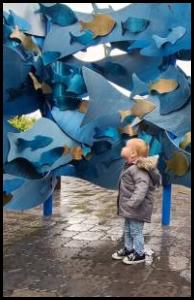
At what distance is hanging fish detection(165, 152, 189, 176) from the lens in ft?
18.6

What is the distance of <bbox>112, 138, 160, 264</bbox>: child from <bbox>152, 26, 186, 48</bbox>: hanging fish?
182 centimetres

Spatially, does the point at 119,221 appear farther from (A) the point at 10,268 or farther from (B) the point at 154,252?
(A) the point at 10,268

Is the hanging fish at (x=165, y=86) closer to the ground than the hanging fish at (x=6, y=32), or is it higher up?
closer to the ground

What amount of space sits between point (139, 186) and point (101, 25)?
8.39 feet

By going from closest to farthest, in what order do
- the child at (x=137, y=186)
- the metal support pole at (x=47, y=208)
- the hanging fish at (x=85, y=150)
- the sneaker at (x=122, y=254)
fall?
the child at (x=137, y=186)
the sneaker at (x=122, y=254)
the hanging fish at (x=85, y=150)
the metal support pole at (x=47, y=208)

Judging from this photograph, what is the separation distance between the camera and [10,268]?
4.55 m

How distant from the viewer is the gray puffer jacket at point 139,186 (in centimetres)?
447

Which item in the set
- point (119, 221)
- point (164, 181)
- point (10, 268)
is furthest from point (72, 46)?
point (10, 268)

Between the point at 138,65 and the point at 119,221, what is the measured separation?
2309mm

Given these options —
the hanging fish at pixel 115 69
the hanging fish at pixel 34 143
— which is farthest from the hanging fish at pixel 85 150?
the hanging fish at pixel 115 69

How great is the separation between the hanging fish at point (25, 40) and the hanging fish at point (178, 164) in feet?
7.64

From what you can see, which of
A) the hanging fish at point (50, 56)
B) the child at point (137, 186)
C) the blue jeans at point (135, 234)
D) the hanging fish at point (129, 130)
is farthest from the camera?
the hanging fish at point (50, 56)

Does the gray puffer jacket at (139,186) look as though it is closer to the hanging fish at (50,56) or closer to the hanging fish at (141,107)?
the hanging fish at (141,107)

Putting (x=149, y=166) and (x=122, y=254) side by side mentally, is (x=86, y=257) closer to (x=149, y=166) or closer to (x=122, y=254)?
(x=122, y=254)
